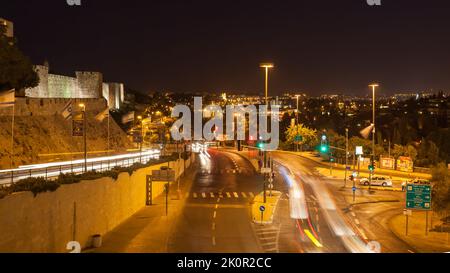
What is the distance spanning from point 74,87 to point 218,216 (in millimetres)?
58126

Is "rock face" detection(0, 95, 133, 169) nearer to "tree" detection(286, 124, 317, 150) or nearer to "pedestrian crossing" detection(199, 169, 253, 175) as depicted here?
"pedestrian crossing" detection(199, 169, 253, 175)

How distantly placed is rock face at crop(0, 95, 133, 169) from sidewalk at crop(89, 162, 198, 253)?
1006 centimetres

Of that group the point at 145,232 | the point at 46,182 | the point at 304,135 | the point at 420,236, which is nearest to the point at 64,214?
the point at 46,182

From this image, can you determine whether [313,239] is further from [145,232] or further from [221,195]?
[221,195]

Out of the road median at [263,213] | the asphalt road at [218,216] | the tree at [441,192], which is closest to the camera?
the asphalt road at [218,216]

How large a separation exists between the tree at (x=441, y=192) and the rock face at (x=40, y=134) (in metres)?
28.4

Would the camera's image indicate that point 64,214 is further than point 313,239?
No

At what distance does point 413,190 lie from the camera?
105ft

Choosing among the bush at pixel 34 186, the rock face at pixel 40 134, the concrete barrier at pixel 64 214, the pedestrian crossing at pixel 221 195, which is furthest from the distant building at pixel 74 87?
the bush at pixel 34 186

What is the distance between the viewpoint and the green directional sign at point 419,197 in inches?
1253

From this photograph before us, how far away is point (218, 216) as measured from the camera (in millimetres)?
34781

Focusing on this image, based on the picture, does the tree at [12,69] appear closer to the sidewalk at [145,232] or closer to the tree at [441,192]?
the sidewalk at [145,232]

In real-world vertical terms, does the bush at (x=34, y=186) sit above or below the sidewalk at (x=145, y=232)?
above
